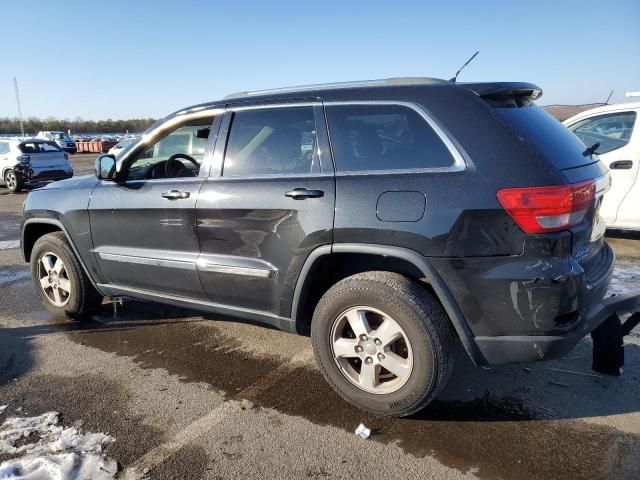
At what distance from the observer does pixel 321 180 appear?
10.00ft

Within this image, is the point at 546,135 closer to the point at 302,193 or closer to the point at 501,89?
the point at 501,89

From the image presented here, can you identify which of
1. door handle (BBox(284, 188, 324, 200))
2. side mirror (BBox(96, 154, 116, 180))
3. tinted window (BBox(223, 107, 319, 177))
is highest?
tinted window (BBox(223, 107, 319, 177))

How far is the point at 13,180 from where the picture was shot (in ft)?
50.2

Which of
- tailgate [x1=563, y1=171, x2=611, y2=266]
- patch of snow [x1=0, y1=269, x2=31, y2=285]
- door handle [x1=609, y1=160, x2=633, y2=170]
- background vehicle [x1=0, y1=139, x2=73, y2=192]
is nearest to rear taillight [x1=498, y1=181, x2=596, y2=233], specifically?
tailgate [x1=563, y1=171, x2=611, y2=266]

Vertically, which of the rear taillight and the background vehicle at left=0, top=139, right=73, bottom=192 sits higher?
the rear taillight

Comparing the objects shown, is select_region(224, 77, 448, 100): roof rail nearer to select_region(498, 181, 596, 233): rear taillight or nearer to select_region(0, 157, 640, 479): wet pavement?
select_region(498, 181, 596, 233): rear taillight

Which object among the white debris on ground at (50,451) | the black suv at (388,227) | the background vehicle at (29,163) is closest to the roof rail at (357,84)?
the black suv at (388,227)

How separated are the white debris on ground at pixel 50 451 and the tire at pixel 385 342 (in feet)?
4.35

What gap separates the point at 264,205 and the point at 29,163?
14.7 metres

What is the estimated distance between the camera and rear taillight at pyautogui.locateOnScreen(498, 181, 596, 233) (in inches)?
99.1

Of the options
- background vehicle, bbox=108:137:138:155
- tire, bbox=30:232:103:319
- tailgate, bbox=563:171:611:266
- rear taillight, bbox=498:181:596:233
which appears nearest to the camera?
rear taillight, bbox=498:181:596:233

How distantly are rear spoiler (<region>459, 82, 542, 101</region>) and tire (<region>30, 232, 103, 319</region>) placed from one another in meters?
3.56

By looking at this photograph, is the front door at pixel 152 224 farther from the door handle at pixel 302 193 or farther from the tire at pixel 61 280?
the door handle at pixel 302 193

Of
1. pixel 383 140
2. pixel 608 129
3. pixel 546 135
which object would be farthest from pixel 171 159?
pixel 608 129
